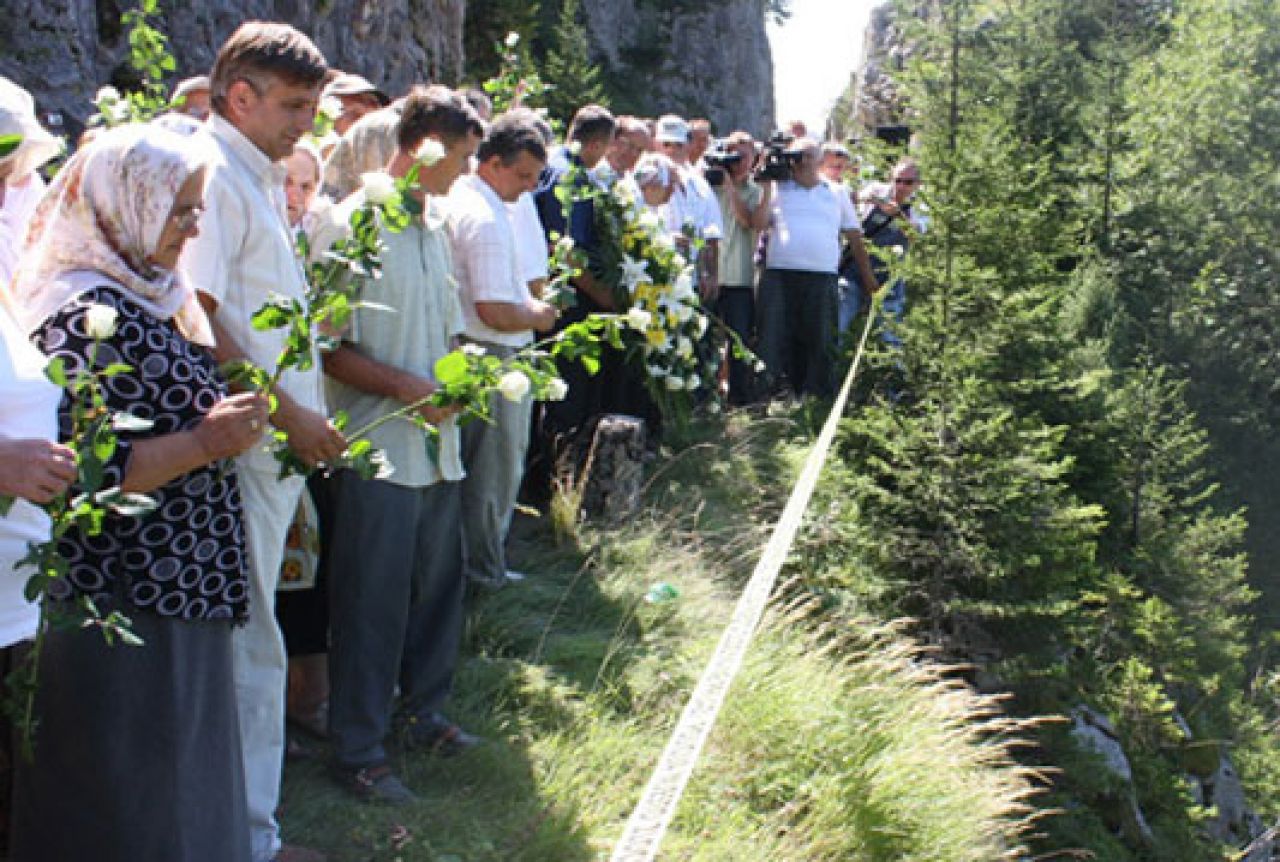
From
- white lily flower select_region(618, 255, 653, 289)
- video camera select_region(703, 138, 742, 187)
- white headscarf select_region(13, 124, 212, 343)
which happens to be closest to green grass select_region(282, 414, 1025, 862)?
white lily flower select_region(618, 255, 653, 289)

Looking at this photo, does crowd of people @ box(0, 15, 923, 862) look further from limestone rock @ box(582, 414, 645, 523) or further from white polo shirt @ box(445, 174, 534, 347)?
limestone rock @ box(582, 414, 645, 523)

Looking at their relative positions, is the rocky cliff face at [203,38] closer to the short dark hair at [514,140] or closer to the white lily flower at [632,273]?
the white lily flower at [632,273]

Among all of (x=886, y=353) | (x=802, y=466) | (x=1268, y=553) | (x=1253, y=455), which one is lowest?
(x=1268, y=553)

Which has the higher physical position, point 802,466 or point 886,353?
point 886,353

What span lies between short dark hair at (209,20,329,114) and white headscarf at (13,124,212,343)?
57cm

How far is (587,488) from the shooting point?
6770 mm

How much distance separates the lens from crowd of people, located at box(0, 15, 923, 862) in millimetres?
2562

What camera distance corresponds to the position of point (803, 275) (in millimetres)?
9180

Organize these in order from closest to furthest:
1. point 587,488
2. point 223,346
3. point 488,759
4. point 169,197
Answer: point 169,197 → point 223,346 → point 488,759 → point 587,488

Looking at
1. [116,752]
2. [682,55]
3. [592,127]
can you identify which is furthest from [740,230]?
[682,55]

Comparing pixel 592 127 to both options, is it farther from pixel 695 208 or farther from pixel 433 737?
pixel 433 737

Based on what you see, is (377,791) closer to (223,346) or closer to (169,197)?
(223,346)

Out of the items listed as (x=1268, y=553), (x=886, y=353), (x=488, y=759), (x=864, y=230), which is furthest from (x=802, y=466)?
(x=1268, y=553)

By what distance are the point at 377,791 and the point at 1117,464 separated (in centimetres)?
822
